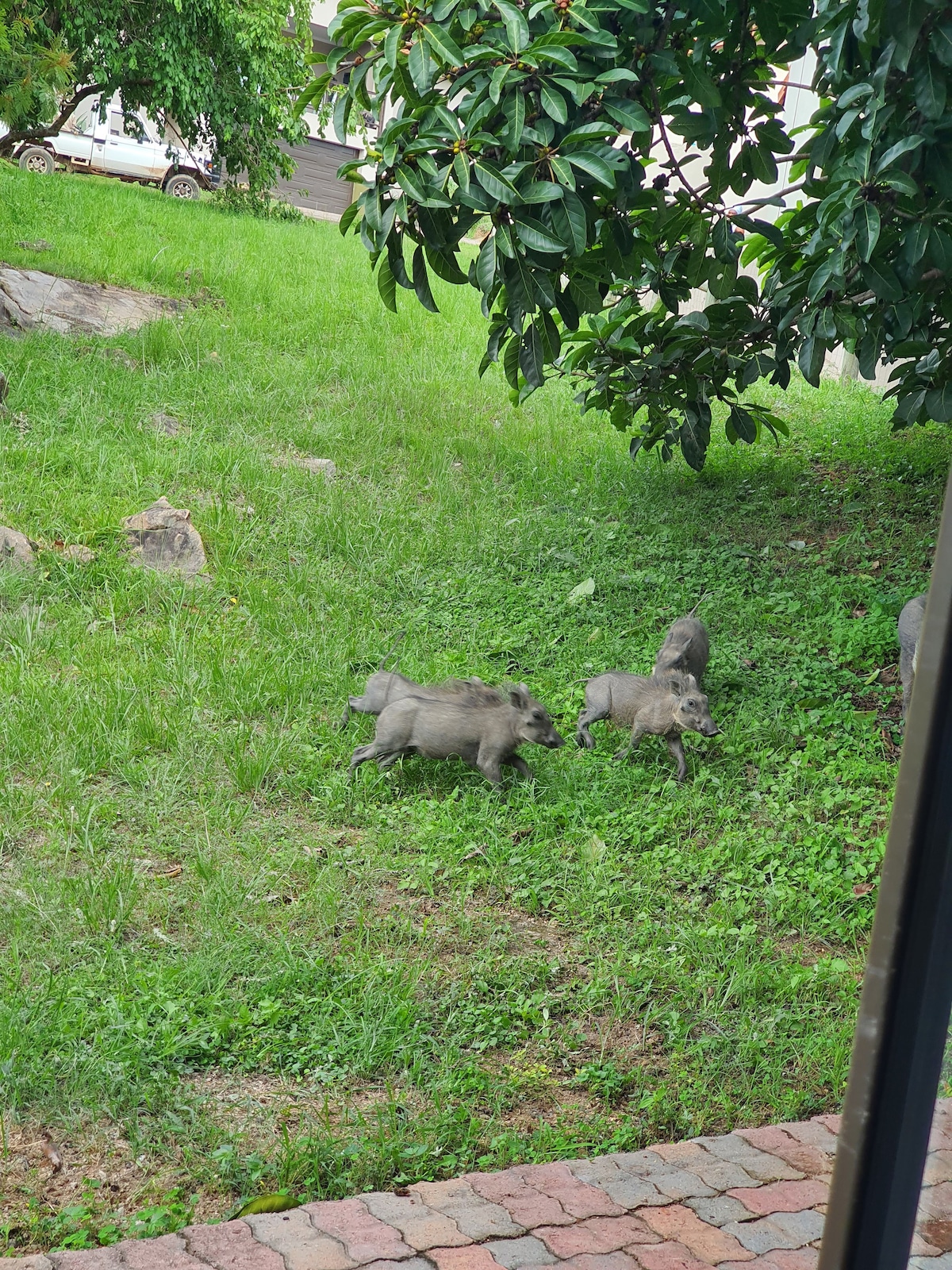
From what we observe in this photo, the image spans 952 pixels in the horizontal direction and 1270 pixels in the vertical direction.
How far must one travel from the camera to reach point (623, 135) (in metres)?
5.56

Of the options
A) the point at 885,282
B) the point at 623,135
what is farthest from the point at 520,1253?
the point at 623,135

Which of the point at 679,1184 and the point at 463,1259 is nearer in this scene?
the point at 463,1259

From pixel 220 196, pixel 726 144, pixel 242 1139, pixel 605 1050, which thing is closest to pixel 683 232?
pixel 726 144

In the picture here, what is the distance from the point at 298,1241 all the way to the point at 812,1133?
1.75m

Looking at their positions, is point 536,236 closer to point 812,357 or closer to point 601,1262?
point 812,357

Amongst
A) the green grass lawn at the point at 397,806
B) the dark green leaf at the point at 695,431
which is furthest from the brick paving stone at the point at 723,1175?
the dark green leaf at the point at 695,431

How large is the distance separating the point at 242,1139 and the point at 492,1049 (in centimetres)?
98

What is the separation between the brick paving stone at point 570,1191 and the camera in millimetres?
3254

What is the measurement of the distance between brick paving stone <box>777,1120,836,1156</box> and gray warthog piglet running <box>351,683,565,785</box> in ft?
7.52

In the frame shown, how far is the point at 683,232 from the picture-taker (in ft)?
22.0

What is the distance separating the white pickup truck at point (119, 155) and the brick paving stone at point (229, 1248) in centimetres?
2458

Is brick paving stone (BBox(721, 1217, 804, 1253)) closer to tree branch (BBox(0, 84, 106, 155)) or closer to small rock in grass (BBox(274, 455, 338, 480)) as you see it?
small rock in grass (BBox(274, 455, 338, 480))

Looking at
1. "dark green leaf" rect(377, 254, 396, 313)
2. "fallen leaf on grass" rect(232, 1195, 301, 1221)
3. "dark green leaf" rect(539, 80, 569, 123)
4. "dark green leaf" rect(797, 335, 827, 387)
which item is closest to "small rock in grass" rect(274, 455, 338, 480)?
"dark green leaf" rect(377, 254, 396, 313)

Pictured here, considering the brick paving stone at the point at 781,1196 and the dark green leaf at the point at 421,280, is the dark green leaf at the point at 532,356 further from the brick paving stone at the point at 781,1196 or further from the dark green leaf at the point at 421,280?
the brick paving stone at the point at 781,1196
